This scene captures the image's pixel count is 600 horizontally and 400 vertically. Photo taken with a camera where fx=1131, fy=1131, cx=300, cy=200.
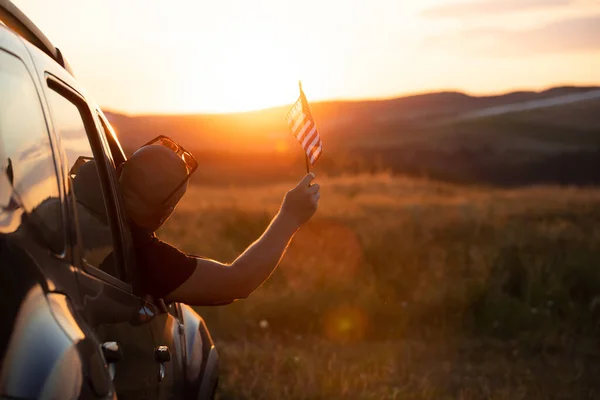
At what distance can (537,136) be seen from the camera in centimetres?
7919

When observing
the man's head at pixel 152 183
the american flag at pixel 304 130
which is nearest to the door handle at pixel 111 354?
the man's head at pixel 152 183

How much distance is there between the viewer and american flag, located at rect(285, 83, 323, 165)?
4352 mm

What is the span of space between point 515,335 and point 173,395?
6434mm

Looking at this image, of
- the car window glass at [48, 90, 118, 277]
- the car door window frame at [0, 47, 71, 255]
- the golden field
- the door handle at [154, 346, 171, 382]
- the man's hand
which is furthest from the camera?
the golden field

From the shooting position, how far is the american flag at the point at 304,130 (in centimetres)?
435

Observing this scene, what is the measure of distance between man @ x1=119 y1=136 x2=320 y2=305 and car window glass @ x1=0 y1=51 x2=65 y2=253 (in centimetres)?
90

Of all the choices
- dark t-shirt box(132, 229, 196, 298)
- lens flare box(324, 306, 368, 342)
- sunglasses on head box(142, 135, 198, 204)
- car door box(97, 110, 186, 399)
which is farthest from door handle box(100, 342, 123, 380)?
lens flare box(324, 306, 368, 342)

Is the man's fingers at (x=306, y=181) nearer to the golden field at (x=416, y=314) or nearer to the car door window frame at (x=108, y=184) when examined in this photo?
the car door window frame at (x=108, y=184)

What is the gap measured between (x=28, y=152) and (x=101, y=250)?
71cm

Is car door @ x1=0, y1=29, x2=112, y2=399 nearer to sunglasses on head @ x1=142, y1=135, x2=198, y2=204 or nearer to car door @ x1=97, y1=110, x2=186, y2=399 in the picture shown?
car door @ x1=97, y1=110, x2=186, y2=399

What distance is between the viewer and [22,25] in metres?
3.03

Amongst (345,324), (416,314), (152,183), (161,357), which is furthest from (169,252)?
(416,314)

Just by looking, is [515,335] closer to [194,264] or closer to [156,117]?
[194,264]

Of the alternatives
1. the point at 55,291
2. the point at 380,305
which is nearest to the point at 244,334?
the point at 380,305
